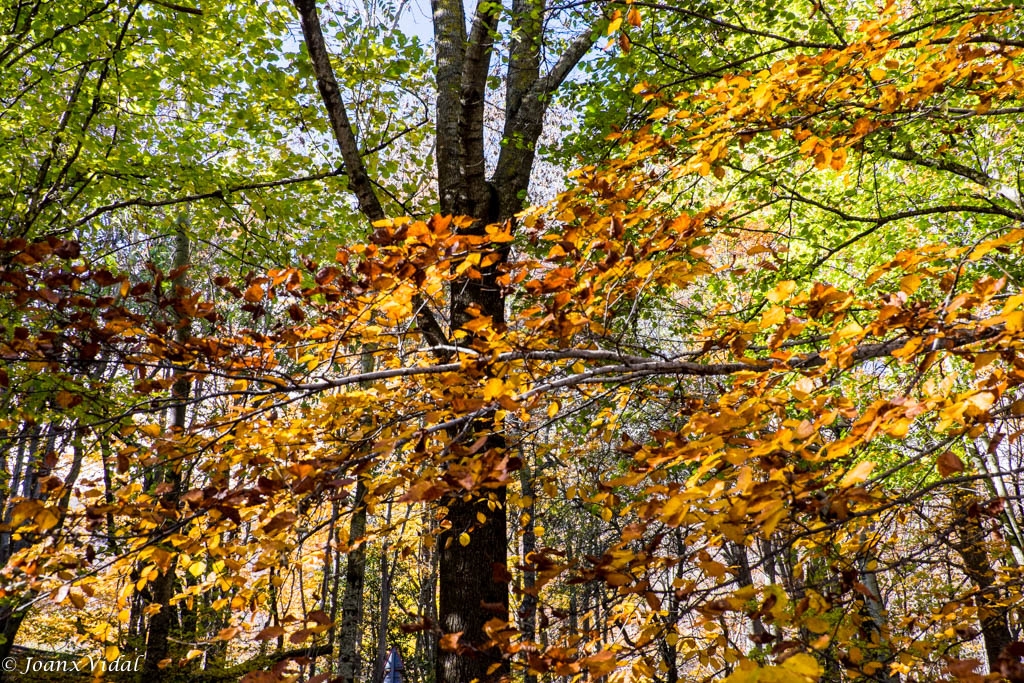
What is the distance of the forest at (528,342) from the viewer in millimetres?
2033

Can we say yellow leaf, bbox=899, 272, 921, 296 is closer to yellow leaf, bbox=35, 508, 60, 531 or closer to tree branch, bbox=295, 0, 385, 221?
yellow leaf, bbox=35, 508, 60, 531

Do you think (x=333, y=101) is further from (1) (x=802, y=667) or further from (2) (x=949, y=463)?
(1) (x=802, y=667)

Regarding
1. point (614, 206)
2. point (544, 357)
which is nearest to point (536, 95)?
point (614, 206)

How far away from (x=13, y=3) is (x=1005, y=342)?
730cm

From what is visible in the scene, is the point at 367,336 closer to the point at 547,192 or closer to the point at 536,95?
the point at 536,95

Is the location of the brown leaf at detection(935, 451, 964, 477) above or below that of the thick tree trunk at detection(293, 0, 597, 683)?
below

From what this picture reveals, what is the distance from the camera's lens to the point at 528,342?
237 cm

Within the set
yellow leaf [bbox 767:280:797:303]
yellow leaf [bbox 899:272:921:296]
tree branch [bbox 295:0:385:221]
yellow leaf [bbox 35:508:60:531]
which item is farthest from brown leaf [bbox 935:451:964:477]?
tree branch [bbox 295:0:385:221]

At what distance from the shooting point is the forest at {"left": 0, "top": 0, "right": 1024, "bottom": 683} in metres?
2.03

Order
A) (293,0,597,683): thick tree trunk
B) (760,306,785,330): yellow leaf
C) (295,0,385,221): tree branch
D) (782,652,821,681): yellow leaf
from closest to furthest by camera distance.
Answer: (782,652,821,681): yellow leaf
(760,306,785,330): yellow leaf
(295,0,385,221): tree branch
(293,0,597,683): thick tree trunk

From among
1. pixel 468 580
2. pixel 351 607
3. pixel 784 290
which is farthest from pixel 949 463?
pixel 351 607

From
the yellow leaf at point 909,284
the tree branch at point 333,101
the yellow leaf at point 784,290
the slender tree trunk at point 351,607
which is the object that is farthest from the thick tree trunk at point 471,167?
the slender tree trunk at point 351,607

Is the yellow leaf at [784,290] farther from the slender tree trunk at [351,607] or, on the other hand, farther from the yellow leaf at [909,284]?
the slender tree trunk at [351,607]

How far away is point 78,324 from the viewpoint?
2270mm
